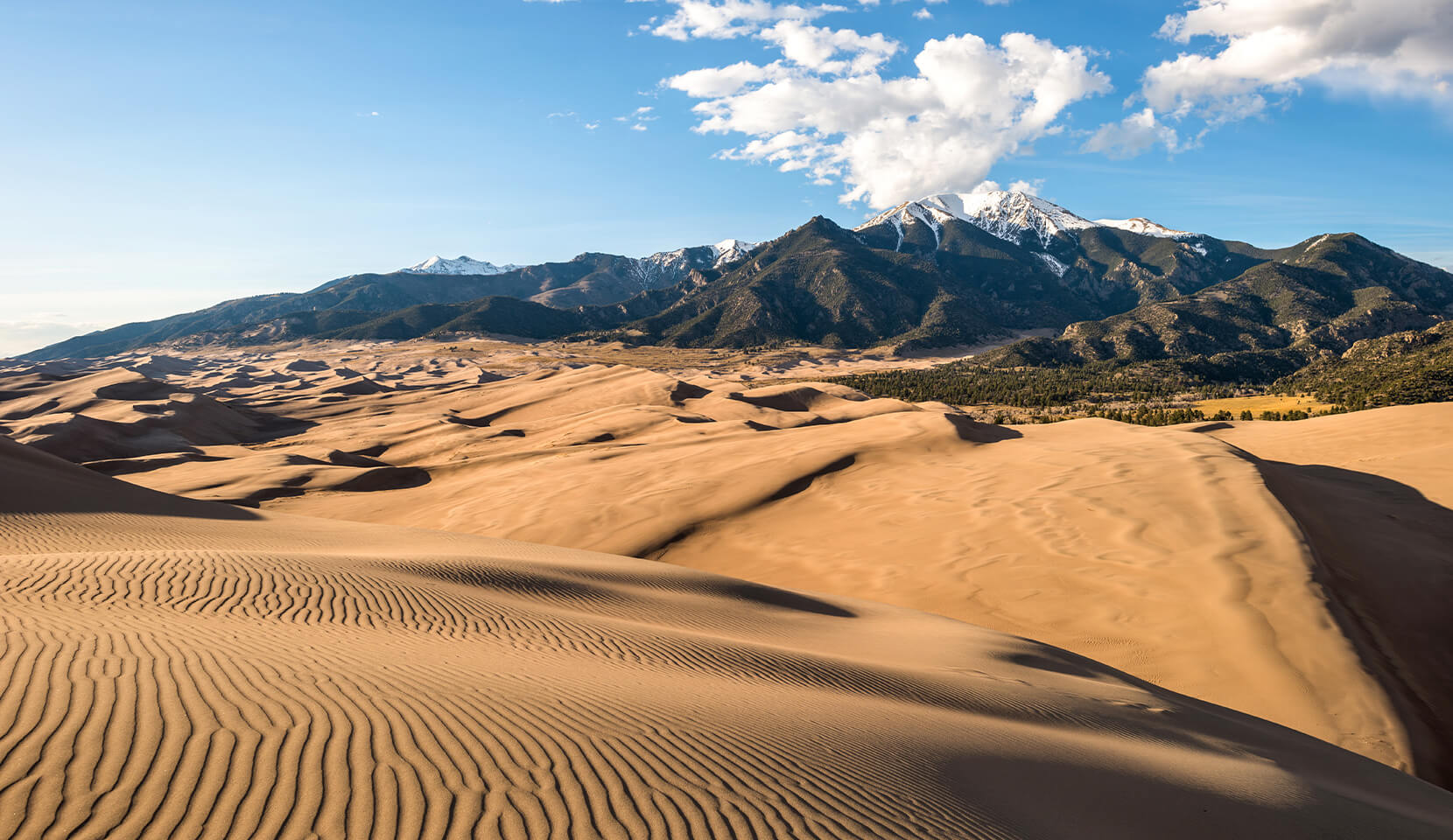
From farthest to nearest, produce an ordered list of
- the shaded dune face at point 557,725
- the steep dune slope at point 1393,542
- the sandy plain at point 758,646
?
the steep dune slope at point 1393,542 → the sandy plain at point 758,646 → the shaded dune face at point 557,725

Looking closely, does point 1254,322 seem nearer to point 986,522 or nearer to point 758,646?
point 986,522

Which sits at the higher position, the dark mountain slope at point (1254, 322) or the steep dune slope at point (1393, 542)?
the dark mountain slope at point (1254, 322)

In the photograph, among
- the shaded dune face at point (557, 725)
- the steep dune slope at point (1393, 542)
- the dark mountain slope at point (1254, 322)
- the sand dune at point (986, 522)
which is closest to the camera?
the shaded dune face at point (557, 725)

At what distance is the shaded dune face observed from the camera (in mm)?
3168

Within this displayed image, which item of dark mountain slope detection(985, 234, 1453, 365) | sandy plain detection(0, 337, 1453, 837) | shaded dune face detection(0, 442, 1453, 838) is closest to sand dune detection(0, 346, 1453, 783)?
sandy plain detection(0, 337, 1453, 837)

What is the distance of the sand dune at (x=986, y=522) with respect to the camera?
980 cm

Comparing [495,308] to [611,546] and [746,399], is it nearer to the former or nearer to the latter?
[746,399]

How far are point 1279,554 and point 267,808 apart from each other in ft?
51.1

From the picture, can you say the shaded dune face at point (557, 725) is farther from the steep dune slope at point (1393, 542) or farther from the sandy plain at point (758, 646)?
the steep dune slope at point (1393, 542)

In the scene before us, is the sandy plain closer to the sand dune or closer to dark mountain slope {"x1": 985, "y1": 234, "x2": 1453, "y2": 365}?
the sand dune

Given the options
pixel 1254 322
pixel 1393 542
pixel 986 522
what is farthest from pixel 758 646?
pixel 1254 322

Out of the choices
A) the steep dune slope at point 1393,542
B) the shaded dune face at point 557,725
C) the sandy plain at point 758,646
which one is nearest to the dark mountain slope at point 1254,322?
the steep dune slope at point 1393,542

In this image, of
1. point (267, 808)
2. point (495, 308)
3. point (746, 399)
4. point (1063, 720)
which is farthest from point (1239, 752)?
point (495, 308)

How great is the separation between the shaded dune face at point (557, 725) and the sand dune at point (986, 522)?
1.80 m
